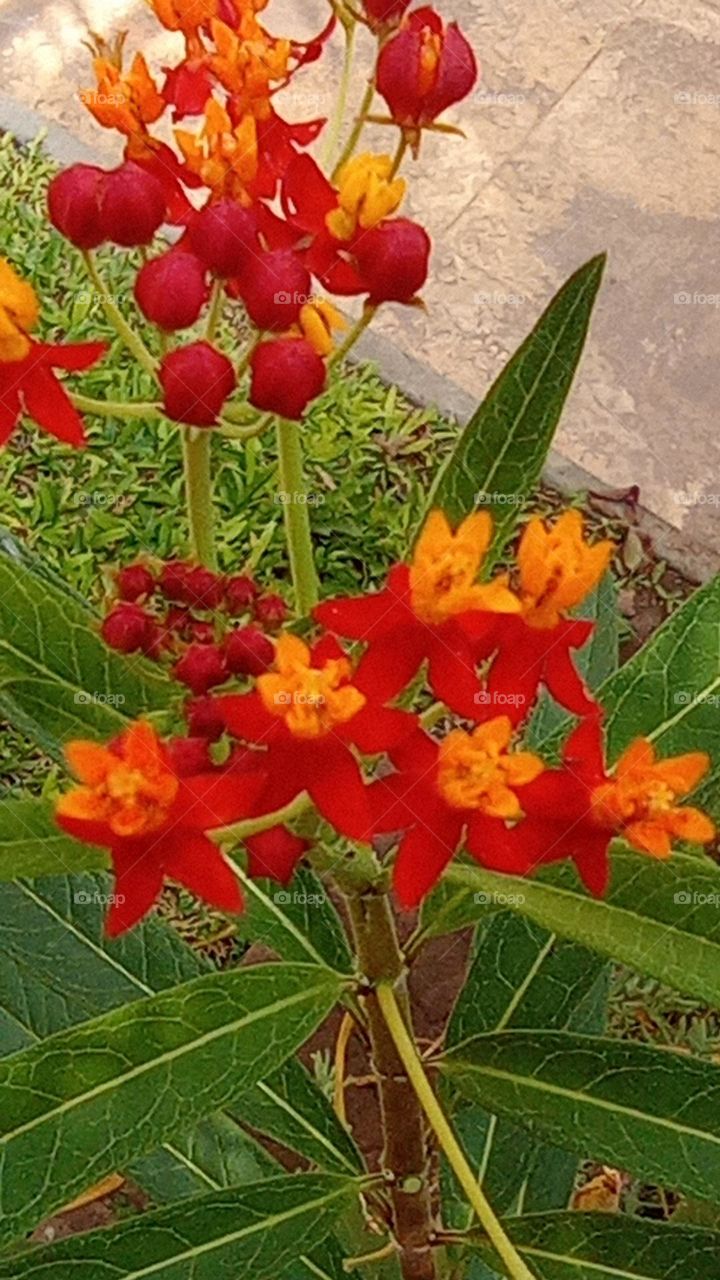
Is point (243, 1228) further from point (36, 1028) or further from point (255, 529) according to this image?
point (255, 529)

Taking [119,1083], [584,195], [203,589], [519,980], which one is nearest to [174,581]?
[203,589]

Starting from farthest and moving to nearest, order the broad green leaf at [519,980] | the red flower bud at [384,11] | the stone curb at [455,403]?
1. the stone curb at [455,403]
2. the broad green leaf at [519,980]
3. the red flower bud at [384,11]

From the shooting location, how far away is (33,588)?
76 centimetres

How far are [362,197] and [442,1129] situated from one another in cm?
47

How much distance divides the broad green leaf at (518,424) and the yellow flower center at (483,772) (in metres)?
0.20

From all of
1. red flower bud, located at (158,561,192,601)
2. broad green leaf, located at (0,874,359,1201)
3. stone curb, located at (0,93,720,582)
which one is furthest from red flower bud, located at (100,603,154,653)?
stone curb, located at (0,93,720,582)

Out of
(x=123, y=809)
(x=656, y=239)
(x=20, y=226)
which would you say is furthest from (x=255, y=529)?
(x=123, y=809)

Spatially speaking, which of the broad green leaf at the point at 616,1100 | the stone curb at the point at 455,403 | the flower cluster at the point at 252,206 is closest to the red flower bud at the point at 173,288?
the flower cluster at the point at 252,206

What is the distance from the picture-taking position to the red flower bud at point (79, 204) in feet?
2.62

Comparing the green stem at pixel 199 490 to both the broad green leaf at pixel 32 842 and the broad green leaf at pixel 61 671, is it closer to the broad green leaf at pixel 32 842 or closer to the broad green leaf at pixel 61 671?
the broad green leaf at pixel 61 671

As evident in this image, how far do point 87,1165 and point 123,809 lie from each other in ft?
0.75

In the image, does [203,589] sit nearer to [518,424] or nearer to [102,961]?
[518,424]

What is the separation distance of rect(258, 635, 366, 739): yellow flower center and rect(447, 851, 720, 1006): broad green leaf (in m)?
0.17

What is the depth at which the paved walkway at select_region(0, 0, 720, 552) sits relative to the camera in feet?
8.13
